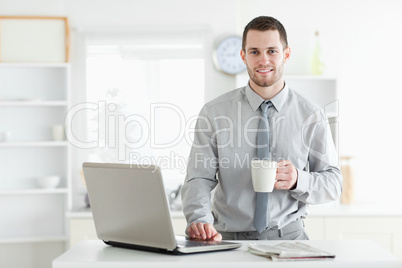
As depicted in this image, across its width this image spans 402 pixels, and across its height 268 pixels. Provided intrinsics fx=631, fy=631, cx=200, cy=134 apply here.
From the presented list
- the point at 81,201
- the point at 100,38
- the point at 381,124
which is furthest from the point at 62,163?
the point at 381,124

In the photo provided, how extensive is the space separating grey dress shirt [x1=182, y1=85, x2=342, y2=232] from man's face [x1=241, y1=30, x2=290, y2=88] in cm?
10

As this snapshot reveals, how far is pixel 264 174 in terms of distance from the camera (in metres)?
2.17

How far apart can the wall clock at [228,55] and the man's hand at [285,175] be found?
2.66 metres

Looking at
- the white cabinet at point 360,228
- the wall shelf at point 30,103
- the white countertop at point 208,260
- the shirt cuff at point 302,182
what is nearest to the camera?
the white countertop at point 208,260

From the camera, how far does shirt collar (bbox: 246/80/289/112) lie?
100 inches

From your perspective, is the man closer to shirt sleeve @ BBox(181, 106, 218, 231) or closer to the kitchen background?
shirt sleeve @ BBox(181, 106, 218, 231)

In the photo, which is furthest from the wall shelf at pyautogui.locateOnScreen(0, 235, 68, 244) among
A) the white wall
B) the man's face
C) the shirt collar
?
the man's face

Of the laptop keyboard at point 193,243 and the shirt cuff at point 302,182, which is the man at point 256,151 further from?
the laptop keyboard at point 193,243

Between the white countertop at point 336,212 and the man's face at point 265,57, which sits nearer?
the man's face at point 265,57

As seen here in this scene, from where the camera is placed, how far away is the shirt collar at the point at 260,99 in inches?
100

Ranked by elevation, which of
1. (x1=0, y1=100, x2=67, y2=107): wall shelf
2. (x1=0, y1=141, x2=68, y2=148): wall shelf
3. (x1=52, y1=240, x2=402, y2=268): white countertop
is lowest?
(x1=52, y1=240, x2=402, y2=268): white countertop

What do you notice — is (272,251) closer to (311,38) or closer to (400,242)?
(400,242)

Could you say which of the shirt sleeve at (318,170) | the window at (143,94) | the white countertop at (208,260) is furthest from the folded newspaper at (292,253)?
the window at (143,94)

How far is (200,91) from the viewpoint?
193 inches
